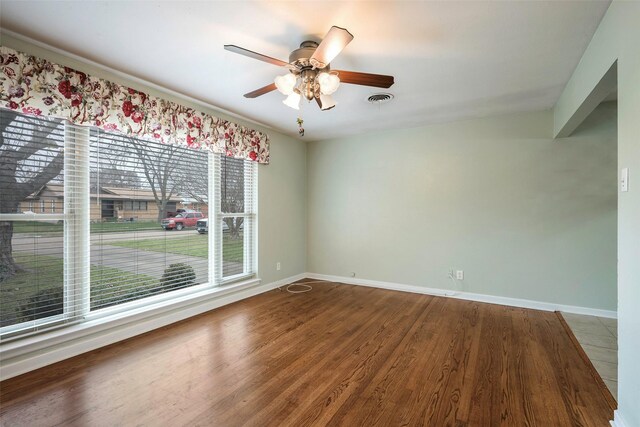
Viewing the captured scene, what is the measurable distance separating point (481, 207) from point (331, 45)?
303cm

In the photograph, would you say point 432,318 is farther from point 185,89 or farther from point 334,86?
point 185,89

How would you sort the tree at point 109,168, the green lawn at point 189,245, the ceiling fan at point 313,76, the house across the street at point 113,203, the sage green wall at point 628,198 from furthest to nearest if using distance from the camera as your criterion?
the green lawn at point 189,245 < the tree at point 109,168 < the house across the street at point 113,203 < the ceiling fan at point 313,76 < the sage green wall at point 628,198

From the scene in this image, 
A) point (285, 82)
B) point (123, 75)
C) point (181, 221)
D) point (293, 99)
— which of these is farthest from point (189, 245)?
point (285, 82)

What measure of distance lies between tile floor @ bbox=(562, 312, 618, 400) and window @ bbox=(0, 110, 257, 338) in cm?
364

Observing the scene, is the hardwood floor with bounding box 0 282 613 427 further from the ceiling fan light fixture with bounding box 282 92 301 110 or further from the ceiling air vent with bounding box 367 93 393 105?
the ceiling air vent with bounding box 367 93 393 105

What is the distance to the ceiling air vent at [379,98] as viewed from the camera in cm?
295

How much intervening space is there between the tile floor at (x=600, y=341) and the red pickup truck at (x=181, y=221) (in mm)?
3848

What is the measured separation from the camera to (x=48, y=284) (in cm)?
220

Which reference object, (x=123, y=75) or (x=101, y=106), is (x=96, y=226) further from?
(x=123, y=75)

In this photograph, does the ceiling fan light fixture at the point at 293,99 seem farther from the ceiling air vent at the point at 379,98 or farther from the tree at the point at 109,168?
the tree at the point at 109,168

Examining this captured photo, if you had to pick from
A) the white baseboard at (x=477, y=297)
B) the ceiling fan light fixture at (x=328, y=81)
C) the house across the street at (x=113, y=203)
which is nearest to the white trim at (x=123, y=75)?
the house across the street at (x=113, y=203)

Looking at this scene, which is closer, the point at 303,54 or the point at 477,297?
the point at 303,54

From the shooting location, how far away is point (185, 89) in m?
2.85

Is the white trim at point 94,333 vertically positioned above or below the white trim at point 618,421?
above
